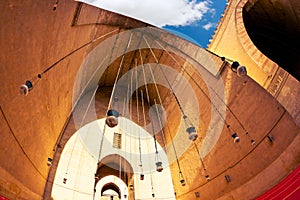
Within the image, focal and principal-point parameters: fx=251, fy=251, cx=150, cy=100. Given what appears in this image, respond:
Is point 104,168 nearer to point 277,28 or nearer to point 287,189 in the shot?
point 287,189

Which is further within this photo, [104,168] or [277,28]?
[104,168]

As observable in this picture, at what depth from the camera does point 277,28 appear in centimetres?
713

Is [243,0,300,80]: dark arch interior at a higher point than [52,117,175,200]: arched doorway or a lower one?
higher

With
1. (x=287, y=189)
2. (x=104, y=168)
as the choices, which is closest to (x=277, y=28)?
(x=287, y=189)

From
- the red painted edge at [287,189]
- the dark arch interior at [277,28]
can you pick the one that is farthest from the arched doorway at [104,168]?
the dark arch interior at [277,28]

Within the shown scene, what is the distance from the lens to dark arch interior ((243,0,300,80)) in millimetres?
6164

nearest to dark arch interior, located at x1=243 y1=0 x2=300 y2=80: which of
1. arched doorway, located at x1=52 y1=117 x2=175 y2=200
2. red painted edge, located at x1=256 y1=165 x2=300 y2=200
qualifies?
red painted edge, located at x1=256 y1=165 x2=300 y2=200

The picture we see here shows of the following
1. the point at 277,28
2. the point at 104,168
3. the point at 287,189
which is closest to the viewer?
the point at 287,189

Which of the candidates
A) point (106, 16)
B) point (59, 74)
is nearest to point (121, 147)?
point (59, 74)

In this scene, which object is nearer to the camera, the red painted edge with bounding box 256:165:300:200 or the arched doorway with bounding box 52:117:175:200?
the red painted edge with bounding box 256:165:300:200

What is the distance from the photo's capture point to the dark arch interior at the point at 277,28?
6.16m

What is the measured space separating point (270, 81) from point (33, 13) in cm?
467

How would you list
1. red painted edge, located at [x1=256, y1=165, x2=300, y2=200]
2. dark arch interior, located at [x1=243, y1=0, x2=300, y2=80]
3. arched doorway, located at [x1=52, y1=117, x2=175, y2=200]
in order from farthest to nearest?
dark arch interior, located at [x1=243, y1=0, x2=300, y2=80]
arched doorway, located at [x1=52, y1=117, x2=175, y2=200]
red painted edge, located at [x1=256, y1=165, x2=300, y2=200]

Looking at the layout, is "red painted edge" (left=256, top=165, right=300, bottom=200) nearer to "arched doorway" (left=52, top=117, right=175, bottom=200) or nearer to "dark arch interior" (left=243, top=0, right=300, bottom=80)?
"arched doorway" (left=52, top=117, right=175, bottom=200)
